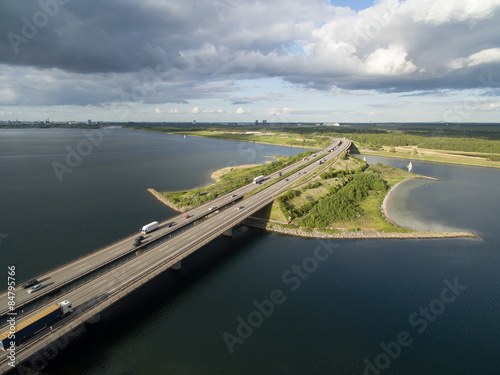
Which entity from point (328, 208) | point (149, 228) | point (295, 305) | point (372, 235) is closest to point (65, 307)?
point (149, 228)

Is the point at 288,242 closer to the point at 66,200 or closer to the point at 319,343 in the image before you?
the point at 319,343

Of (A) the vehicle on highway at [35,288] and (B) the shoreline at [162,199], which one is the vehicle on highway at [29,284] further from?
(B) the shoreline at [162,199]

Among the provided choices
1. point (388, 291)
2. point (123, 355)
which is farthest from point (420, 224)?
point (123, 355)

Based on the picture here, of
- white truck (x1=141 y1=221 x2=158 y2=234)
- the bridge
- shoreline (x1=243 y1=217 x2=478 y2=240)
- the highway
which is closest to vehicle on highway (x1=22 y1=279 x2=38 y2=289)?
the highway

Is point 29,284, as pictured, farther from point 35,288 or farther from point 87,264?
point 87,264

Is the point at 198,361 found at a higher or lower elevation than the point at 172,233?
lower

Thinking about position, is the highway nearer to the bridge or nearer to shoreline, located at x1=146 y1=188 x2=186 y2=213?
the bridge

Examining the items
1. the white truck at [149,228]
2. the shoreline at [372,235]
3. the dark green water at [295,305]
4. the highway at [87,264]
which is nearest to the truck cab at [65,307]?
the highway at [87,264]
